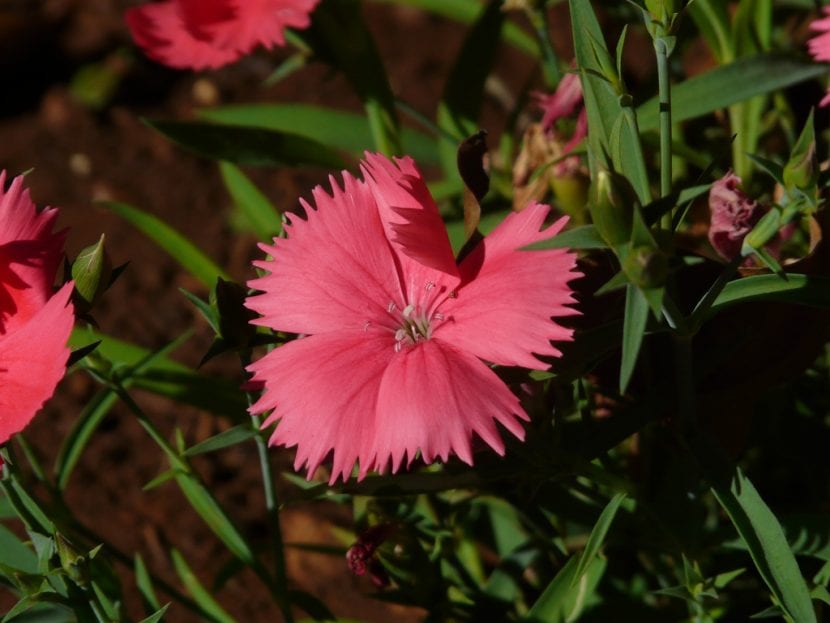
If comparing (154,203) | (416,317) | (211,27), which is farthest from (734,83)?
(154,203)

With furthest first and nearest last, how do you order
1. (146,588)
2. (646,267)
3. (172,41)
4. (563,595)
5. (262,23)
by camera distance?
(172,41)
(262,23)
(146,588)
(563,595)
(646,267)

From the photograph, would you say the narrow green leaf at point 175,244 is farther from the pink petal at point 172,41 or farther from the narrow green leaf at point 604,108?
the narrow green leaf at point 604,108

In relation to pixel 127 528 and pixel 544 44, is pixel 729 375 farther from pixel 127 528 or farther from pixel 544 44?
pixel 127 528

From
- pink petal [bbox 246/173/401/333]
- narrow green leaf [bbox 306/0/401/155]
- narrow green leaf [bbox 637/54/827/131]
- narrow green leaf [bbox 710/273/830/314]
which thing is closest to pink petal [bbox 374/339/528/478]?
pink petal [bbox 246/173/401/333]

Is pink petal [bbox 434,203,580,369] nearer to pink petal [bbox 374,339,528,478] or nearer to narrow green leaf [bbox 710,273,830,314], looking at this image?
pink petal [bbox 374,339,528,478]

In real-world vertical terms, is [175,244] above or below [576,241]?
below

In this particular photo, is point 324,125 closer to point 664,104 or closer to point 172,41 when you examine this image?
point 172,41

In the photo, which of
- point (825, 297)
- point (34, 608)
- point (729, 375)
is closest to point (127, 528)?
point (34, 608)
